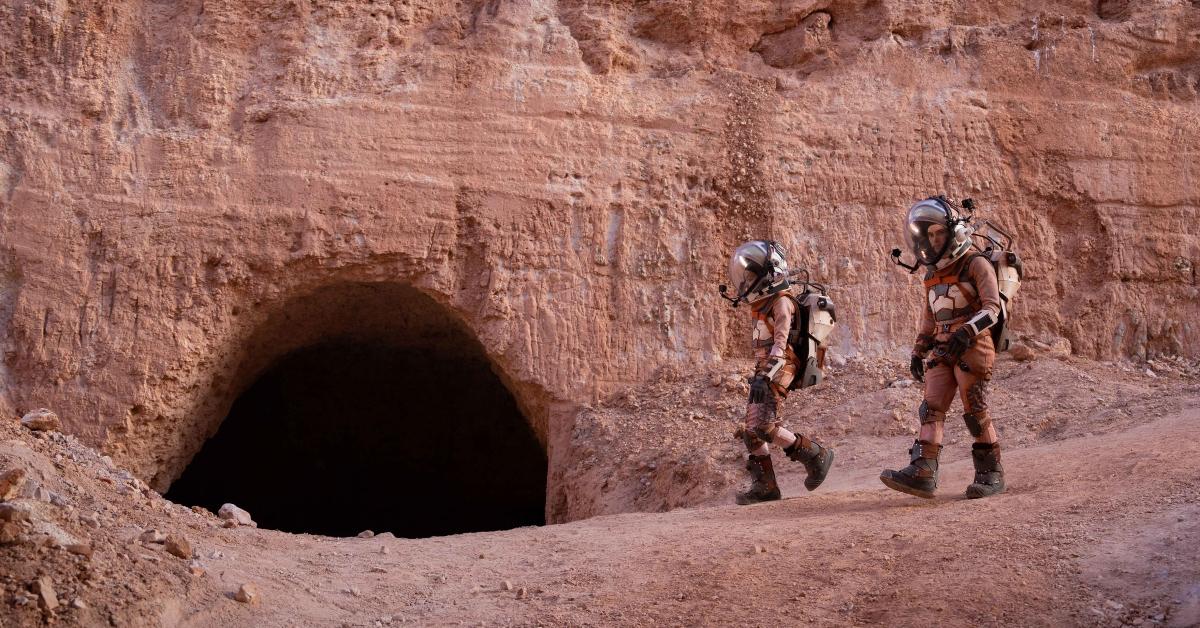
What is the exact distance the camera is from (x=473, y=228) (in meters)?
10.5

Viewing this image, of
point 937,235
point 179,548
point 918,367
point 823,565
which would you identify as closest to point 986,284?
point 937,235

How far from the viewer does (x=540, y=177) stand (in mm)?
10680

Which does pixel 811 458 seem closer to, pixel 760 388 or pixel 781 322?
pixel 760 388

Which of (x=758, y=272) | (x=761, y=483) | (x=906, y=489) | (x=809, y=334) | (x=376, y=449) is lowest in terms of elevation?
(x=376, y=449)

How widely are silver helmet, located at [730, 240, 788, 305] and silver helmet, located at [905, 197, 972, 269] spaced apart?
0.98 meters

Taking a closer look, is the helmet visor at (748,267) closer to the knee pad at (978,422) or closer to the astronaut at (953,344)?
the astronaut at (953,344)

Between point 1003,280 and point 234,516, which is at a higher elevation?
point 1003,280

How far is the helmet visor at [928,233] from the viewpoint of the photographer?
22.9ft

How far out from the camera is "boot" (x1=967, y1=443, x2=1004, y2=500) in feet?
22.0

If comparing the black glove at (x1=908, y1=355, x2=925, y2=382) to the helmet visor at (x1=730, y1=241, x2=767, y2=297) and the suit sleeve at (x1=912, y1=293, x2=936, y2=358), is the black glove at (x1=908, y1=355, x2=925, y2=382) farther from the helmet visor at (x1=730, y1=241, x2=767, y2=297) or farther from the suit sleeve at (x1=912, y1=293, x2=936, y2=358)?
the helmet visor at (x1=730, y1=241, x2=767, y2=297)

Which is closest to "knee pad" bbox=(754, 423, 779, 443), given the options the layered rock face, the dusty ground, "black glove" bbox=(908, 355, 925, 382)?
the dusty ground

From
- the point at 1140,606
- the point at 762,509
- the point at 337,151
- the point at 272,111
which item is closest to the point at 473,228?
the point at 337,151

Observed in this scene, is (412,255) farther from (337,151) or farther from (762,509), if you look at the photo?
(762,509)

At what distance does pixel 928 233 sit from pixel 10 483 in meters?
4.93
